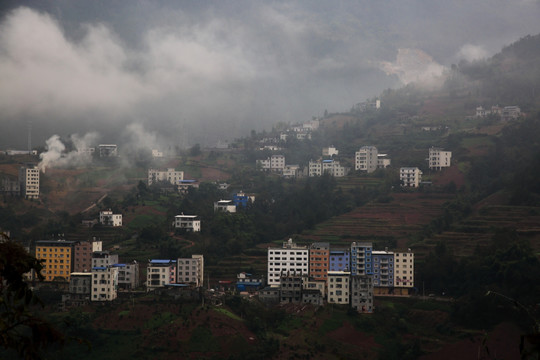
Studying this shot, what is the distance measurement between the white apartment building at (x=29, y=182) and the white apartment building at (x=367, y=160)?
1811cm

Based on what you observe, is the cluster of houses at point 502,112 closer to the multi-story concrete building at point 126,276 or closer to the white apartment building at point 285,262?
the white apartment building at point 285,262

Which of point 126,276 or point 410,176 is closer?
point 126,276

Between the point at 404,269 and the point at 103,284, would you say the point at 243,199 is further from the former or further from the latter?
the point at 103,284

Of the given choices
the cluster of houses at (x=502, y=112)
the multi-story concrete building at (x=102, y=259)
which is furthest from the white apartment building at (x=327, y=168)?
the multi-story concrete building at (x=102, y=259)

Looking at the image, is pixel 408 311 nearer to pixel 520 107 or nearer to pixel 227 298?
pixel 227 298

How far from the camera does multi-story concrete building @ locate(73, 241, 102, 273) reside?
2822 cm

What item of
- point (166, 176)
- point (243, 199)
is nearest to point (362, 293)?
point (243, 199)

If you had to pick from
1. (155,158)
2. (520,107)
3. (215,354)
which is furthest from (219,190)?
(520,107)

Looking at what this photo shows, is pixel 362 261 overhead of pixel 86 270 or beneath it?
overhead

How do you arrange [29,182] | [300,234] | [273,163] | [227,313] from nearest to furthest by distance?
[227,313] < [300,234] < [29,182] < [273,163]

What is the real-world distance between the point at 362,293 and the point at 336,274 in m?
1.35

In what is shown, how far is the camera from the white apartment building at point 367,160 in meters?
41.5

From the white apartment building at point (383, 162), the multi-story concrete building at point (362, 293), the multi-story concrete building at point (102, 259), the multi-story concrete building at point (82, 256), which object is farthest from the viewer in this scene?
the white apartment building at point (383, 162)

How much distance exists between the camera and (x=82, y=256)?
93.1 ft
